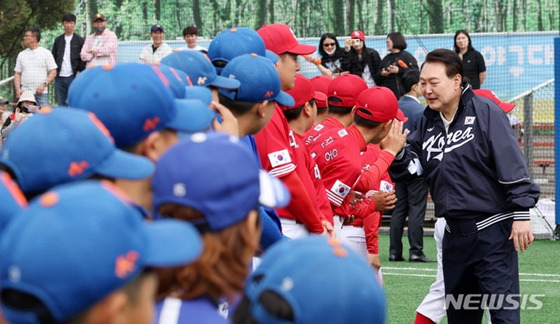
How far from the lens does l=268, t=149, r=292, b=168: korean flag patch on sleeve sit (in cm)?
566

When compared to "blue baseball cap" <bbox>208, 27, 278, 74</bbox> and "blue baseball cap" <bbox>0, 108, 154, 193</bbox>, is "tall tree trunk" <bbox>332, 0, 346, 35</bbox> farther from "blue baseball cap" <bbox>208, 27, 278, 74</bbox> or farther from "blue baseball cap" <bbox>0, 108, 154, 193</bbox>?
"blue baseball cap" <bbox>0, 108, 154, 193</bbox>

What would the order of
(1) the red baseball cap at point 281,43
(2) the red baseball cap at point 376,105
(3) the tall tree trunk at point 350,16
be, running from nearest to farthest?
(1) the red baseball cap at point 281,43 → (2) the red baseball cap at point 376,105 → (3) the tall tree trunk at point 350,16

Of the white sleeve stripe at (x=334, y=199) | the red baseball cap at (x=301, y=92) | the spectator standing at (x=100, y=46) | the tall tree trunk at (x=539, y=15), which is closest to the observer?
the red baseball cap at (x=301, y=92)

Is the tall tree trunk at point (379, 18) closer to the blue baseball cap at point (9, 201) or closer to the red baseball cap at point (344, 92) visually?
the red baseball cap at point (344, 92)

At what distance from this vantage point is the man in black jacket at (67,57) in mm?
16125

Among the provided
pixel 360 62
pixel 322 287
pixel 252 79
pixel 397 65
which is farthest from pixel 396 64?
pixel 322 287

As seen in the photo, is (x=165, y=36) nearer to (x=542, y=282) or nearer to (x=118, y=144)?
(x=542, y=282)

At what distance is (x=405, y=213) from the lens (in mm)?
A: 12500

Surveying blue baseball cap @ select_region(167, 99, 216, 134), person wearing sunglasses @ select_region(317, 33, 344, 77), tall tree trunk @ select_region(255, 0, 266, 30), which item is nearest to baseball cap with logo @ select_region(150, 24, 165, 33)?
tall tree trunk @ select_region(255, 0, 266, 30)

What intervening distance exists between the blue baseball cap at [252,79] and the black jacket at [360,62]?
34.3 ft

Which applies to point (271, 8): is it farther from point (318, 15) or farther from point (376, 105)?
point (376, 105)

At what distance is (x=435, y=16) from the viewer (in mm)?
17141

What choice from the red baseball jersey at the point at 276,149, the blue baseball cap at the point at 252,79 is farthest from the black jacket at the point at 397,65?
the blue baseball cap at the point at 252,79

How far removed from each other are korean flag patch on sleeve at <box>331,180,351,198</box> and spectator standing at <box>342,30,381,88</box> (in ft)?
28.1
